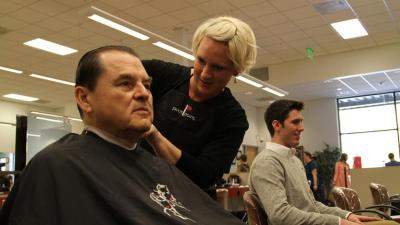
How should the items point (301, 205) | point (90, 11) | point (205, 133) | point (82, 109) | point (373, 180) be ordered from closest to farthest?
1. point (82, 109)
2. point (205, 133)
3. point (301, 205)
4. point (90, 11)
5. point (373, 180)

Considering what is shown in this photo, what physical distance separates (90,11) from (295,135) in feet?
10.3

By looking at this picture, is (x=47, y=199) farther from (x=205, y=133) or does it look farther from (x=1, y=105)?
(x=1, y=105)

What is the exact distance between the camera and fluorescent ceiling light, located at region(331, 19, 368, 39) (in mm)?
7223

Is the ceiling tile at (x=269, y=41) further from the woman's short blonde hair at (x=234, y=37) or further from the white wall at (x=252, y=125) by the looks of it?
the woman's short blonde hair at (x=234, y=37)

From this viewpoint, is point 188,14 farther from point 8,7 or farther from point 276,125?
point 276,125

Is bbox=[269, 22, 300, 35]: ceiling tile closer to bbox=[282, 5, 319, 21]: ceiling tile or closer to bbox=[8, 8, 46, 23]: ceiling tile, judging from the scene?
bbox=[282, 5, 319, 21]: ceiling tile

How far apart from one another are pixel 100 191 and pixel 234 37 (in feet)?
2.13

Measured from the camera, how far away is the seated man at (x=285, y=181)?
74.6 inches

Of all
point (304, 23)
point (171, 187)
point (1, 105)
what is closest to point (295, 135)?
point (171, 187)

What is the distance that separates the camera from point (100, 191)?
0.95 metres

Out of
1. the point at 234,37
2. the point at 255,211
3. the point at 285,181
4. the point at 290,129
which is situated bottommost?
the point at 255,211

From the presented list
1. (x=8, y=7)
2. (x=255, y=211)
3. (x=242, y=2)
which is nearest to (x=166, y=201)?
(x=255, y=211)

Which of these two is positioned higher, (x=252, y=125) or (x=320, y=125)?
(x=252, y=125)

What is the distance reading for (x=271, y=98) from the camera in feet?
39.1
